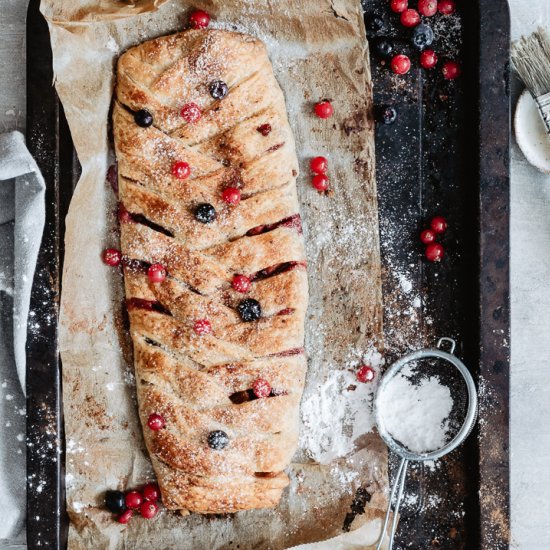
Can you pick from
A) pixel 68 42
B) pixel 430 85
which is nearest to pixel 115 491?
pixel 68 42

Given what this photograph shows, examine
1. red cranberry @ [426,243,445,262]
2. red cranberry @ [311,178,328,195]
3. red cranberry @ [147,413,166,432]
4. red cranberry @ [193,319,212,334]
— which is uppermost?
red cranberry @ [311,178,328,195]

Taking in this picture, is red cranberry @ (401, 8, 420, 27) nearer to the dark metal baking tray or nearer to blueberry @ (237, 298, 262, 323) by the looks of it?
the dark metal baking tray

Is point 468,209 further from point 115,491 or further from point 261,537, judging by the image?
point 115,491

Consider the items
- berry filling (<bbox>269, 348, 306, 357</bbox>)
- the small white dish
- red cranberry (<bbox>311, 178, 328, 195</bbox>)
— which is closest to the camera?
berry filling (<bbox>269, 348, 306, 357</bbox>)

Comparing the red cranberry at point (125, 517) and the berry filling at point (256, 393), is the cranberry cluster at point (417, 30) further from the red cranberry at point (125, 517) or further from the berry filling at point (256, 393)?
the red cranberry at point (125, 517)

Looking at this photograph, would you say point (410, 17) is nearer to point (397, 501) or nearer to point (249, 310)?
point (249, 310)

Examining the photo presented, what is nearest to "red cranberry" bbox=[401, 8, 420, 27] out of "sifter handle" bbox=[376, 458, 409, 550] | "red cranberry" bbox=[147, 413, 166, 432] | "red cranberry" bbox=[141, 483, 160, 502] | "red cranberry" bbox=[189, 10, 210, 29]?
"red cranberry" bbox=[189, 10, 210, 29]
